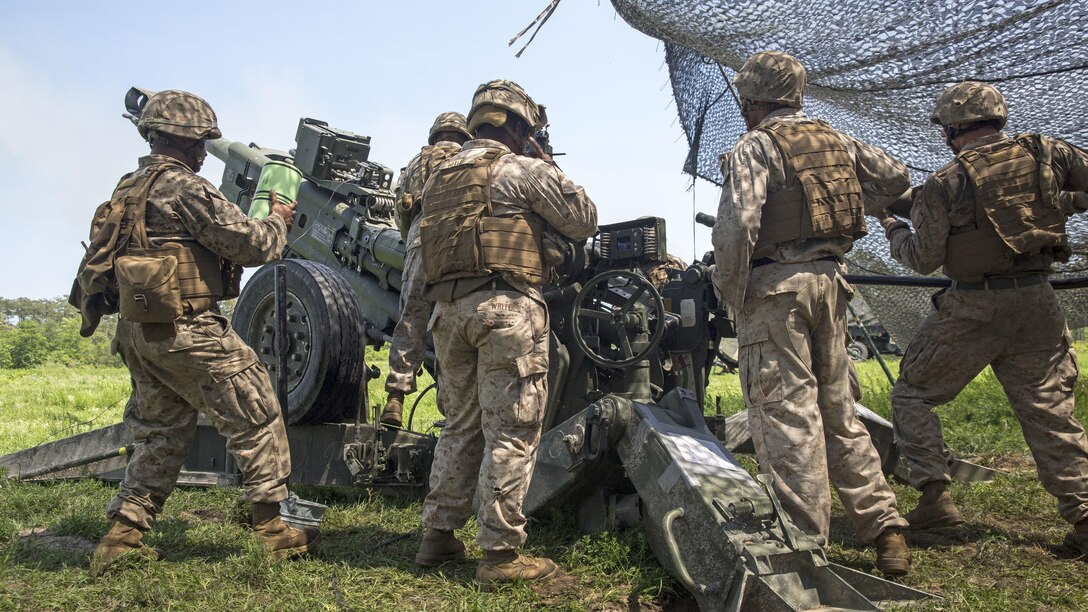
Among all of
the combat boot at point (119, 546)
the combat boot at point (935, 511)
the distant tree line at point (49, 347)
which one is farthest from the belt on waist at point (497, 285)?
the distant tree line at point (49, 347)

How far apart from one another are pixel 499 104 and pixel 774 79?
1223mm

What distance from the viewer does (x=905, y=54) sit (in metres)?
5.15

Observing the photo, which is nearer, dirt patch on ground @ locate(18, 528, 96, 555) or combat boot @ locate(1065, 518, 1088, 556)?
combat boot @ locate(1065, 518, 1088, 556)

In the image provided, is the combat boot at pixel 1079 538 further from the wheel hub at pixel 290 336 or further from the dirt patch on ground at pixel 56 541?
the dirt patch on ground at pixel 56 541

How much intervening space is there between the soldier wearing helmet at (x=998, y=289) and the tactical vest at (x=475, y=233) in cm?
189

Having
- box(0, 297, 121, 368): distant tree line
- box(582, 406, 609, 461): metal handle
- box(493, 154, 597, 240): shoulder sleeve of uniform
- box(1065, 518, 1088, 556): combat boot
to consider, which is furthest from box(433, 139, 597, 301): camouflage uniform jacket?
box(0, 297, 121, 368): distant tree line

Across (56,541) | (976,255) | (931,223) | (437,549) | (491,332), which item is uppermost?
(931,223)

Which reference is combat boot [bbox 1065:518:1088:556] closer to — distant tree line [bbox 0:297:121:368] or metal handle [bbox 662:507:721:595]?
metal handle [bbox 662:507:721:595]

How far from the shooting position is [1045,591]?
3.54 m

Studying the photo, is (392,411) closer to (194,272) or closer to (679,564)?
(194,272)

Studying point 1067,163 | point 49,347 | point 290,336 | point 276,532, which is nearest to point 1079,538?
point 1067,163

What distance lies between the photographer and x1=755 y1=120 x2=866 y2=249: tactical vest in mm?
3814

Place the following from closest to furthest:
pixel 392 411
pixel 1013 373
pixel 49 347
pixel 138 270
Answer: pixel 138 270 < pixel 1013 373 < pixel 392 411 < pixel 49 347

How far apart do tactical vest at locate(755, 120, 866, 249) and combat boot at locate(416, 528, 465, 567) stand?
1844 mm
